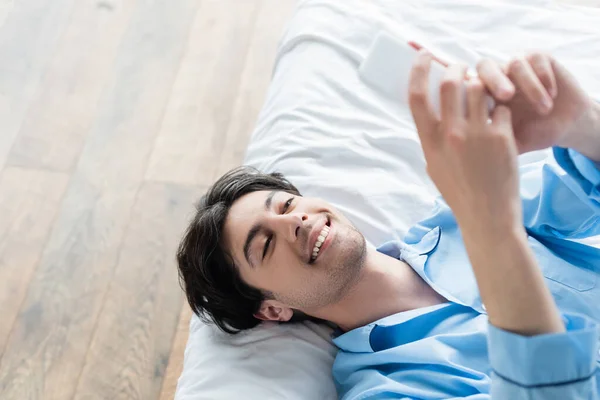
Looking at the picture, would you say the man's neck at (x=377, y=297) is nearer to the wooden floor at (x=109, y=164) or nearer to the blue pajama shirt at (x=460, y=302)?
the blue pajama shirt at (x=460, y=302)

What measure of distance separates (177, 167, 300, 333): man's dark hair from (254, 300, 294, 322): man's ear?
0.4 inches

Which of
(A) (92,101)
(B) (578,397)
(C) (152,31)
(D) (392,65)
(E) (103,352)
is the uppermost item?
(D) (392,65)

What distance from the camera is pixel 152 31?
2281 mm

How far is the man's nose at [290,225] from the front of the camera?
3.88ft

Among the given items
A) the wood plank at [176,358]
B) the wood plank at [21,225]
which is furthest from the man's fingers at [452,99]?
the wood plank at [21,225]

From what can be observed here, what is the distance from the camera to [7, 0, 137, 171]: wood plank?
→ 2.00 m

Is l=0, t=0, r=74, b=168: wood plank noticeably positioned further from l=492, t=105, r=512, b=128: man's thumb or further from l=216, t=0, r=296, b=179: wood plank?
l=492, t=105, r=512, b=128: man's thumb

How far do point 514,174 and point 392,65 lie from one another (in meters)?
0.23

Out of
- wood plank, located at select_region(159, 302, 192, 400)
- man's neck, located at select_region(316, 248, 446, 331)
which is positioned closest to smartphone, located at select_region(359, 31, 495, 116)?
man's neck, located at select_region(316, 248, 446, 331)

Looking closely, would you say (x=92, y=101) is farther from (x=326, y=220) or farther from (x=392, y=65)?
(x=392, y=65)

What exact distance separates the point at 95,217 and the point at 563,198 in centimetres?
129

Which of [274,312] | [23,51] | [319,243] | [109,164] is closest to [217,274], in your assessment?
[274,312]

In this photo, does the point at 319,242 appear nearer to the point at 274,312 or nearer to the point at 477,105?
the point at 274,312

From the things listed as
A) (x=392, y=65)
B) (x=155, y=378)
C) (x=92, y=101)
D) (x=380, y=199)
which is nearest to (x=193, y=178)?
(x=92, y=101)
